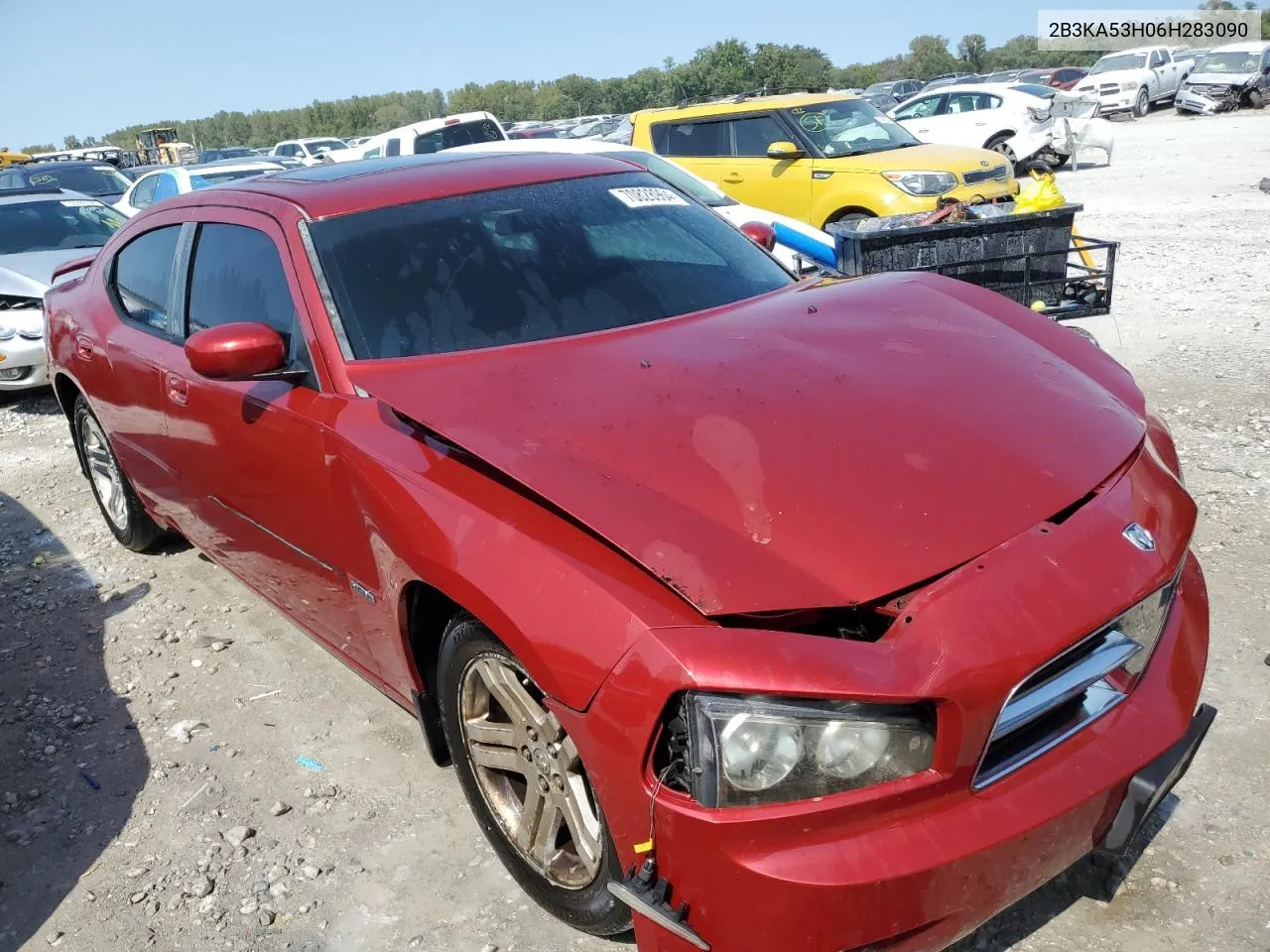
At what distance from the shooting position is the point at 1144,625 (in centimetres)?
211

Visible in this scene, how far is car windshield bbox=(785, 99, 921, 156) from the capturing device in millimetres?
10273

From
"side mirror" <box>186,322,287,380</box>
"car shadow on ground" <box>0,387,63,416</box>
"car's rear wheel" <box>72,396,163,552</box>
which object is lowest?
"car shadow on ground" <box>0,387,63,416</box>

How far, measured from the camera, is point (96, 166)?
1492cm

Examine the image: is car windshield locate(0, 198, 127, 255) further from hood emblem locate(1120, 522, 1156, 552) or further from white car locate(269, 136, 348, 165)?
white car locate(269, 136, 348, 165)

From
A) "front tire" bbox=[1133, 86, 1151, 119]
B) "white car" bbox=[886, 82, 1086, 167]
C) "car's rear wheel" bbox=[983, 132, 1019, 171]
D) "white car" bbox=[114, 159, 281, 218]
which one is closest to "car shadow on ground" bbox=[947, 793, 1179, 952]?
"white car" bbox=[114, 159, 281, 218]

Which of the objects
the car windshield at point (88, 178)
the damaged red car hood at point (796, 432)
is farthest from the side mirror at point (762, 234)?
the car windshield at point (88, 178)

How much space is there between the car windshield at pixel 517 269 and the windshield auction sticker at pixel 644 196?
14mm

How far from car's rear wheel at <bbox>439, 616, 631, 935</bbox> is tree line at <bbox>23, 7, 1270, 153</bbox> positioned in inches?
1808

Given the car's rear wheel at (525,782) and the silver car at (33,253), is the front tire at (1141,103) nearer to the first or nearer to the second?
the silver car at (33,253)

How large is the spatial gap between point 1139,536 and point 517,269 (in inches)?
72.8

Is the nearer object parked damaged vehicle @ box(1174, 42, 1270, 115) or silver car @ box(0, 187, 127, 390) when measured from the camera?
silver car @ box(0, 187, 127, 390)

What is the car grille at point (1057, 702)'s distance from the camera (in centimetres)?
189

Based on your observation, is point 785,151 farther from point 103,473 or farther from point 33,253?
point 103,473

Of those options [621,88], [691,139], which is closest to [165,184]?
[691,139]
